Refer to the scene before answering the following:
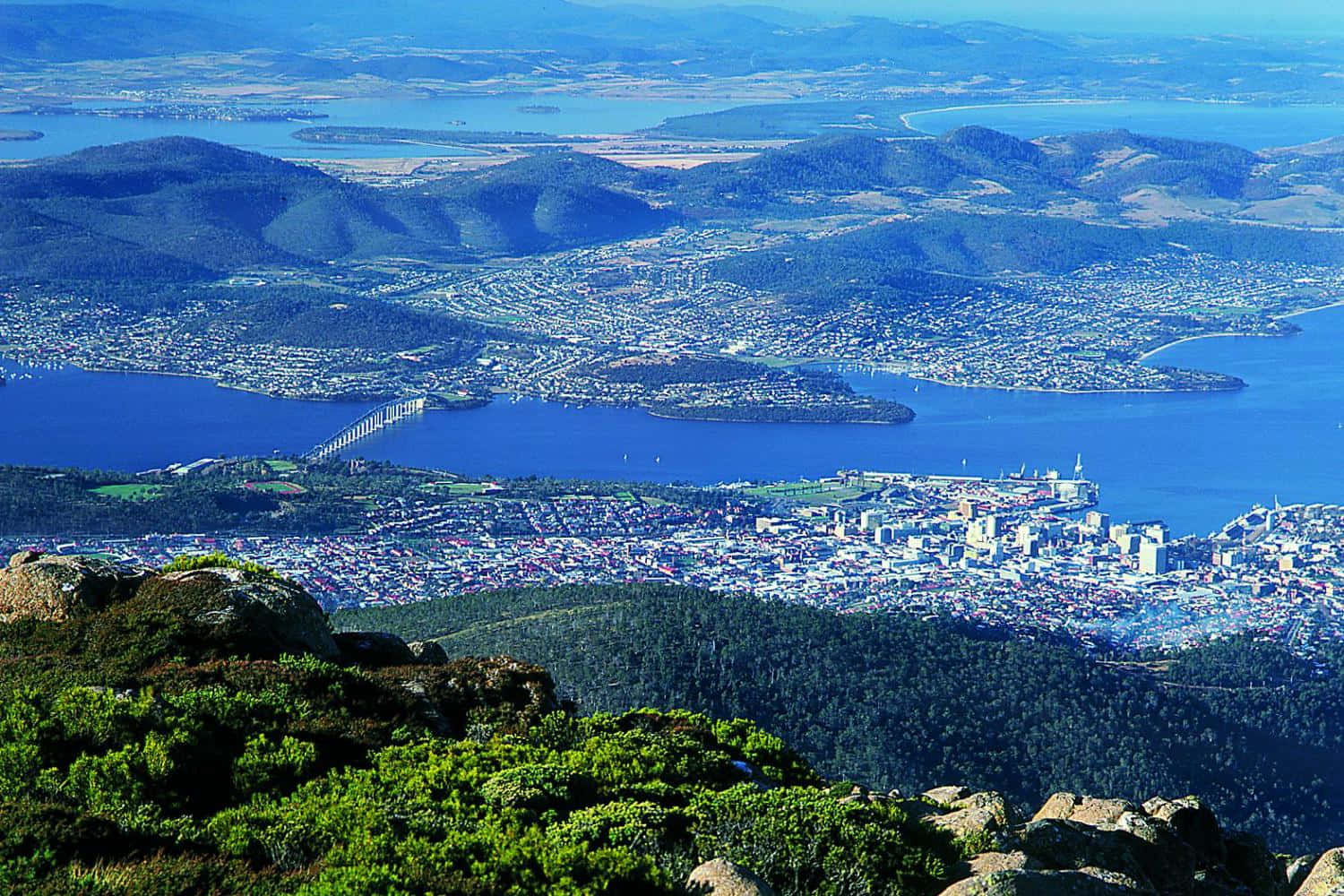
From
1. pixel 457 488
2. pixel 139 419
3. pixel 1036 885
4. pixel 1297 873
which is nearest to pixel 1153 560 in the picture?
pixel 457 488

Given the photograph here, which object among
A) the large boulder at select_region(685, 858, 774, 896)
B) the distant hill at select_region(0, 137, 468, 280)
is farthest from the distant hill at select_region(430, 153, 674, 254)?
the large boulder at select_region(685, 858, 774, 896)

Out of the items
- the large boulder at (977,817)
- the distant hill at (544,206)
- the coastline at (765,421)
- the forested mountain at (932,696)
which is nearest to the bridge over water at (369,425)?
the coastline at (765,421)

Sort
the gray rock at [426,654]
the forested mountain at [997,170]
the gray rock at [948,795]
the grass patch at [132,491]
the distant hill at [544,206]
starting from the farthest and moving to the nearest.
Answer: the forested mountain at [997,170] < the distant hill at [544,206] < the grass patch at [132,491] < the gray rock at [426,654] < the gray rock at [948,795]

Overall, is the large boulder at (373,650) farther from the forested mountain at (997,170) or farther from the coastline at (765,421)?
the forested mountain at (997,170)

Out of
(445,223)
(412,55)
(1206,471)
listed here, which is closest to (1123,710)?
(1206,471)

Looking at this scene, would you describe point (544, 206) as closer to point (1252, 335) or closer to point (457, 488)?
A: point (1252, 335)

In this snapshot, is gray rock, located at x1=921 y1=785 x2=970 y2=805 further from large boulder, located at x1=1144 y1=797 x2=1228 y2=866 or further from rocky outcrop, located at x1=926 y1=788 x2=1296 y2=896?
large boulder, located at x1=1144 y1=797 x2=1228 y2=866
